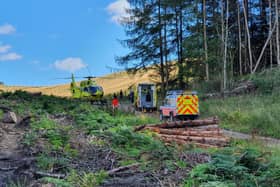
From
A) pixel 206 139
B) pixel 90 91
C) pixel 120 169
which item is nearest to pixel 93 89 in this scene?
pixel 90 91

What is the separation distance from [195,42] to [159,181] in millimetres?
27508

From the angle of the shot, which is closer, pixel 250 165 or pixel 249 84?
pixel 250 165

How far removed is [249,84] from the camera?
27688 millimetres

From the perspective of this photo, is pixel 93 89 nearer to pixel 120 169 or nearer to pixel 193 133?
pixel 193 133

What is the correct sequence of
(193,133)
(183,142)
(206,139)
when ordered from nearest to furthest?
(183,142) → (206,139) → (193,133)

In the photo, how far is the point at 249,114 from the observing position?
17.4 m

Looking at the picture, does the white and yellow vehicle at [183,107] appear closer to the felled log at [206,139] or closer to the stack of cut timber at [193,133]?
the stack of cut timber at [193,133]

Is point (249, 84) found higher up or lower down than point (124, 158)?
higher up

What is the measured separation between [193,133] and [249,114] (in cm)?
674

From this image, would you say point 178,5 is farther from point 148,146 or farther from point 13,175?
point 13,175

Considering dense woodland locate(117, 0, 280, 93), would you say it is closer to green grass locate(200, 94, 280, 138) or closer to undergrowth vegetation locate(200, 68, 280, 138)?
undergrowth vegetation locate(200, 68, 280, 138)

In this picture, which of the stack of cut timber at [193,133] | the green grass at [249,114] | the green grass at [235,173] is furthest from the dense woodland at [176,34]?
the green grass at [235,173]

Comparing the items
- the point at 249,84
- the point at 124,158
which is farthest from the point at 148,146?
the point at 249,84

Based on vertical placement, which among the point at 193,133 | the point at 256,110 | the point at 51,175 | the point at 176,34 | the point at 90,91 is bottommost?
the point at 51,175
